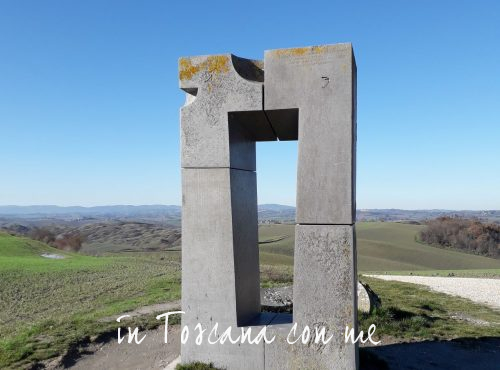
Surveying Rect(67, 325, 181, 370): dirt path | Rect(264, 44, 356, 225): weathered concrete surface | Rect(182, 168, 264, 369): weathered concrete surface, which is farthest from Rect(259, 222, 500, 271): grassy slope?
Rect(264, 44, 356, 225): weathered concrete surface

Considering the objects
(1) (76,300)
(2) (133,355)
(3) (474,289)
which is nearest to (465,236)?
(3) (474,289)

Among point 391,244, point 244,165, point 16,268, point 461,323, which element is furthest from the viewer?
point 391,244

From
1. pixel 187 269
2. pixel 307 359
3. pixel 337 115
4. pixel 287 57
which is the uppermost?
pixel 287 57

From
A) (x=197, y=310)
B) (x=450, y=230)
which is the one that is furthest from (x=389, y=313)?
(x=450, y=230)

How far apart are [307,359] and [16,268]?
19.1 m

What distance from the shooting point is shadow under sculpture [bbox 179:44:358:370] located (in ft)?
18.0

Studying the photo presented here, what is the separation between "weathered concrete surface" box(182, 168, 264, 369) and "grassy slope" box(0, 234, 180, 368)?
369cm

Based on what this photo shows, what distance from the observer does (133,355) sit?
7.75m

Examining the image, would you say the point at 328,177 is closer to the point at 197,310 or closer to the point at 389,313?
the point at 197,310

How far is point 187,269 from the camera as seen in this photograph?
603 cm

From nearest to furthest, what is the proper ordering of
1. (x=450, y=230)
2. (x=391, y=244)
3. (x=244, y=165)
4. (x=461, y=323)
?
(x=244, y=165) < (x=461, y=323) < (x=391, y=244) < (x=450, y=230)

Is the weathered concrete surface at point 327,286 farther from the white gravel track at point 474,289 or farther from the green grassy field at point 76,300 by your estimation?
the white gravel track at point 474,289

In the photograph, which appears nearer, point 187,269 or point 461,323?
point 187,269

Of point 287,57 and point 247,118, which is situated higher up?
point 287,57
